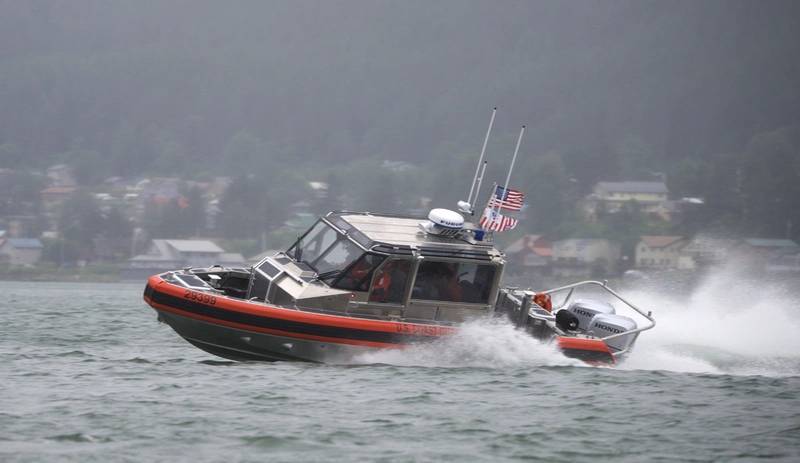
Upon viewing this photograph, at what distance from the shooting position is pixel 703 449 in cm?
1048

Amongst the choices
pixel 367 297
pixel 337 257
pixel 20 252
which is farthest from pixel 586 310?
pixel 20 252

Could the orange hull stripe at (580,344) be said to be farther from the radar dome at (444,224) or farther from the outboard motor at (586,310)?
the radar dome at (444,224)

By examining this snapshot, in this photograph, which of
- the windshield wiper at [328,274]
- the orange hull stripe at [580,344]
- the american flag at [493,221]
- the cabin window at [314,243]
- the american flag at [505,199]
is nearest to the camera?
the windshield wiper at [328,274]

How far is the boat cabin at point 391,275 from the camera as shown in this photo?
46.5 feet

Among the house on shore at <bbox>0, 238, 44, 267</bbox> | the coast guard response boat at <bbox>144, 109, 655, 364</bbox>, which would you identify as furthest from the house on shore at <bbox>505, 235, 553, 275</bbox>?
the coast guard response boat at <bbox>144, 109, 655, 364</bbox>

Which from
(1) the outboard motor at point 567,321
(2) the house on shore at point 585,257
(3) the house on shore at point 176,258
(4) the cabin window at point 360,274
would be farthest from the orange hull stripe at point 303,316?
(2) the house on shore at point 585,257

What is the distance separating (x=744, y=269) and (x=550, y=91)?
9111 cm

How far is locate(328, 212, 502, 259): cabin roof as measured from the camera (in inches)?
564

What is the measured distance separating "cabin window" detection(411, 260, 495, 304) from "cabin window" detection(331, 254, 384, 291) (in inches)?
22.3

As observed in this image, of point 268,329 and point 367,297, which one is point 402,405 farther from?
point 367,297

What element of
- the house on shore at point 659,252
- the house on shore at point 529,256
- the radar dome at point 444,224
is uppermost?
the house on shore at point 659,252

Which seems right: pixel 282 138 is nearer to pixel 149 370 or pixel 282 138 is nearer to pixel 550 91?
pixel 550 91

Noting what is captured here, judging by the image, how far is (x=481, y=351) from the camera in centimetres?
1447

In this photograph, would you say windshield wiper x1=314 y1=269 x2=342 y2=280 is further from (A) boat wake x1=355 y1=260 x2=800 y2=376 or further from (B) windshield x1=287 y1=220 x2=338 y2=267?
(A) boat wake x1=355 y1=260 x2=800 y2=376
